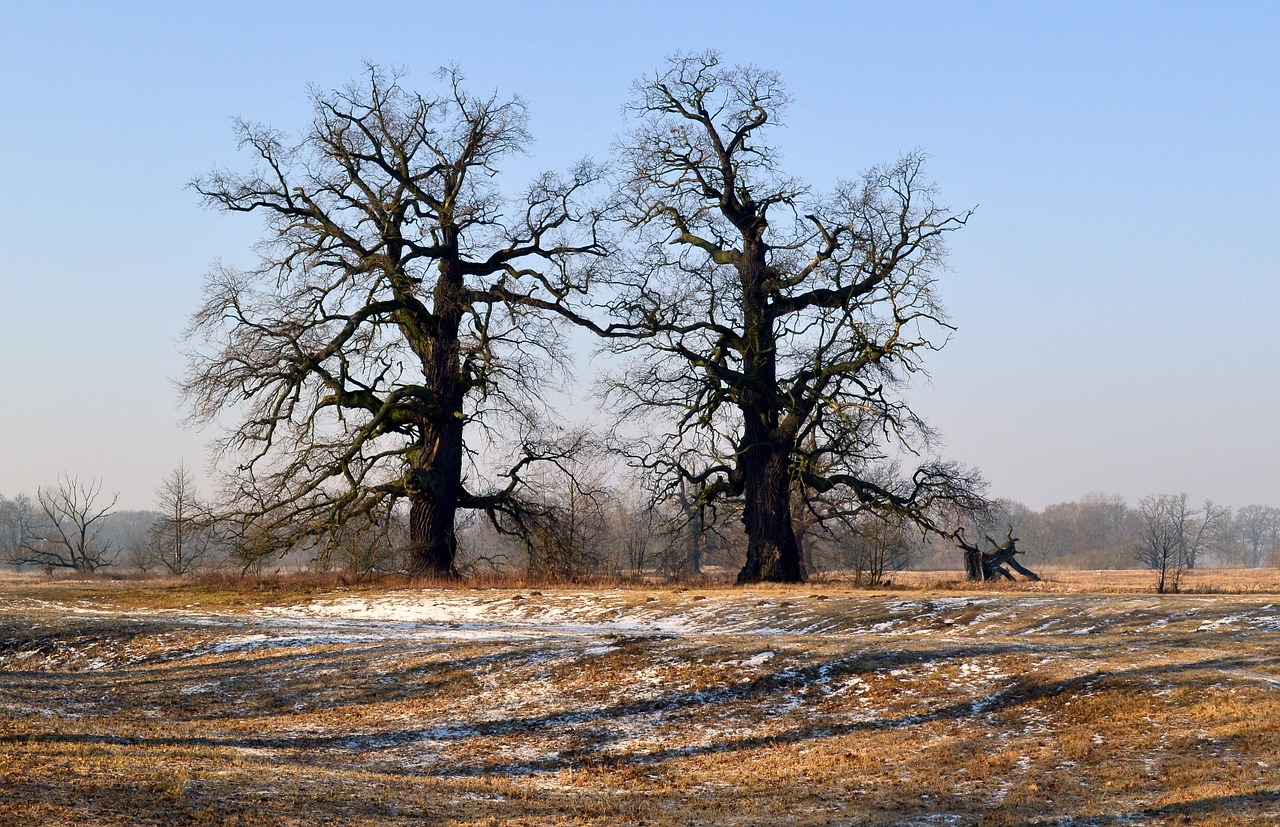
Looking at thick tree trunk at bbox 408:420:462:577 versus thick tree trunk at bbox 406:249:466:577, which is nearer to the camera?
thick tree trunk at bbox 408:420:462:577

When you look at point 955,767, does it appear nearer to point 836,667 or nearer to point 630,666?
point 836,667

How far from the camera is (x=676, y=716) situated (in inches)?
526

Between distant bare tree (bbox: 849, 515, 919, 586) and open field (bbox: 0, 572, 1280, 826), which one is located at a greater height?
distant bare tree (bbox: 849, 515, 919, 586)

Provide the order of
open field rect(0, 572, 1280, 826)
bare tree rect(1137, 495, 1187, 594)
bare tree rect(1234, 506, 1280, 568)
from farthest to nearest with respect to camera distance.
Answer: bare tree rect(1234, 506, 1280, 568)
bare tree rect(1137, 495, 1187, 594)
open field rect(0, 572, 1280, 826)

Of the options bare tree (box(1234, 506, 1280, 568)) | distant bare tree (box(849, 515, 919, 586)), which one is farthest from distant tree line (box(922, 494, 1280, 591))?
distant bare tree (box(849, 515, 919, 586))

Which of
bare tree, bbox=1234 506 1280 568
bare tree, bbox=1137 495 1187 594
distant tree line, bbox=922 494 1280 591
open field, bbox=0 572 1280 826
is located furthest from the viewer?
bare tree, bbox=1234 506 1280 568

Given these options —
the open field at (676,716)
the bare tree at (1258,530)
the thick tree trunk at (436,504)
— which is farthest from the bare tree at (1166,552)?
the bare tree at (1258,530)

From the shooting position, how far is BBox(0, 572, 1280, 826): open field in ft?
29.8

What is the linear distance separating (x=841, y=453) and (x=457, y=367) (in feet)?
38.8

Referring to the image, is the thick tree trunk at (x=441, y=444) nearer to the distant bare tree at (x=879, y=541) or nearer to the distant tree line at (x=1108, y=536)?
the distant bare tree at (x=879, y=541)

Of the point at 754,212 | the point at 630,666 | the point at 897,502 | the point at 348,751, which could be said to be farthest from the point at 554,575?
the point at 348,751

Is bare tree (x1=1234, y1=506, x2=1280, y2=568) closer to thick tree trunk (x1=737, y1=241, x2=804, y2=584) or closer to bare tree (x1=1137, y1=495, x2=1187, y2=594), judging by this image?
bare tree (x1=1137, y1=495, x2=1187, y2=594)

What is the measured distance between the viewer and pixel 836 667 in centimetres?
1436

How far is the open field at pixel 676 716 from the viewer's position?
9078mm
